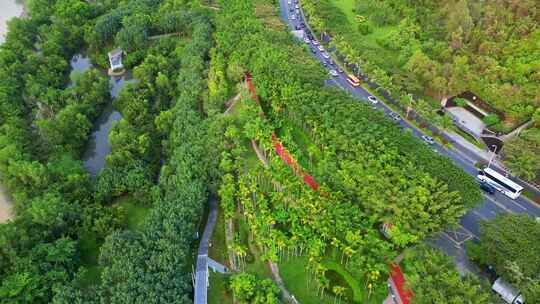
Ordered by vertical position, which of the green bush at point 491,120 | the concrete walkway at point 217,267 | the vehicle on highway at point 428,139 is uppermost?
the green bush at point 491,120

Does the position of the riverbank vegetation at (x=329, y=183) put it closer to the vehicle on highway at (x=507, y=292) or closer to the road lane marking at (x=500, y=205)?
the road lane marking at (x=500, y=205)

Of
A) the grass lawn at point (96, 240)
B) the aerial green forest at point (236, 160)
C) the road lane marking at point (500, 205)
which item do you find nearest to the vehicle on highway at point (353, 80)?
the aerial green forest at point (236, 160)

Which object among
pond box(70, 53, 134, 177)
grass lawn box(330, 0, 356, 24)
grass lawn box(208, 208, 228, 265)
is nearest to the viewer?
grass lawn box(208, 208, 228, 265)

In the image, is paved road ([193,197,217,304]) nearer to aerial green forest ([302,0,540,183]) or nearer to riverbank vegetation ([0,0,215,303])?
riverbank vegetation ([0,0,215,303])

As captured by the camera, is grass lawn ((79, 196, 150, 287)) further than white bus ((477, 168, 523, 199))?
No

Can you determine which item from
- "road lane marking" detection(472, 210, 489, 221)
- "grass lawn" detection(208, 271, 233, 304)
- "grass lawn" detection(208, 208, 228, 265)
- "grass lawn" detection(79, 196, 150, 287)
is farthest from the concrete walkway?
"road lane marking" detection(472, 210, 489, 221)

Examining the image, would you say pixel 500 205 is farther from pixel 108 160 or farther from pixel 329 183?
pixel 108 160

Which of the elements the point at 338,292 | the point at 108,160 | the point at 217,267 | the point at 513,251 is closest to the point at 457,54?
the point at 513,251
